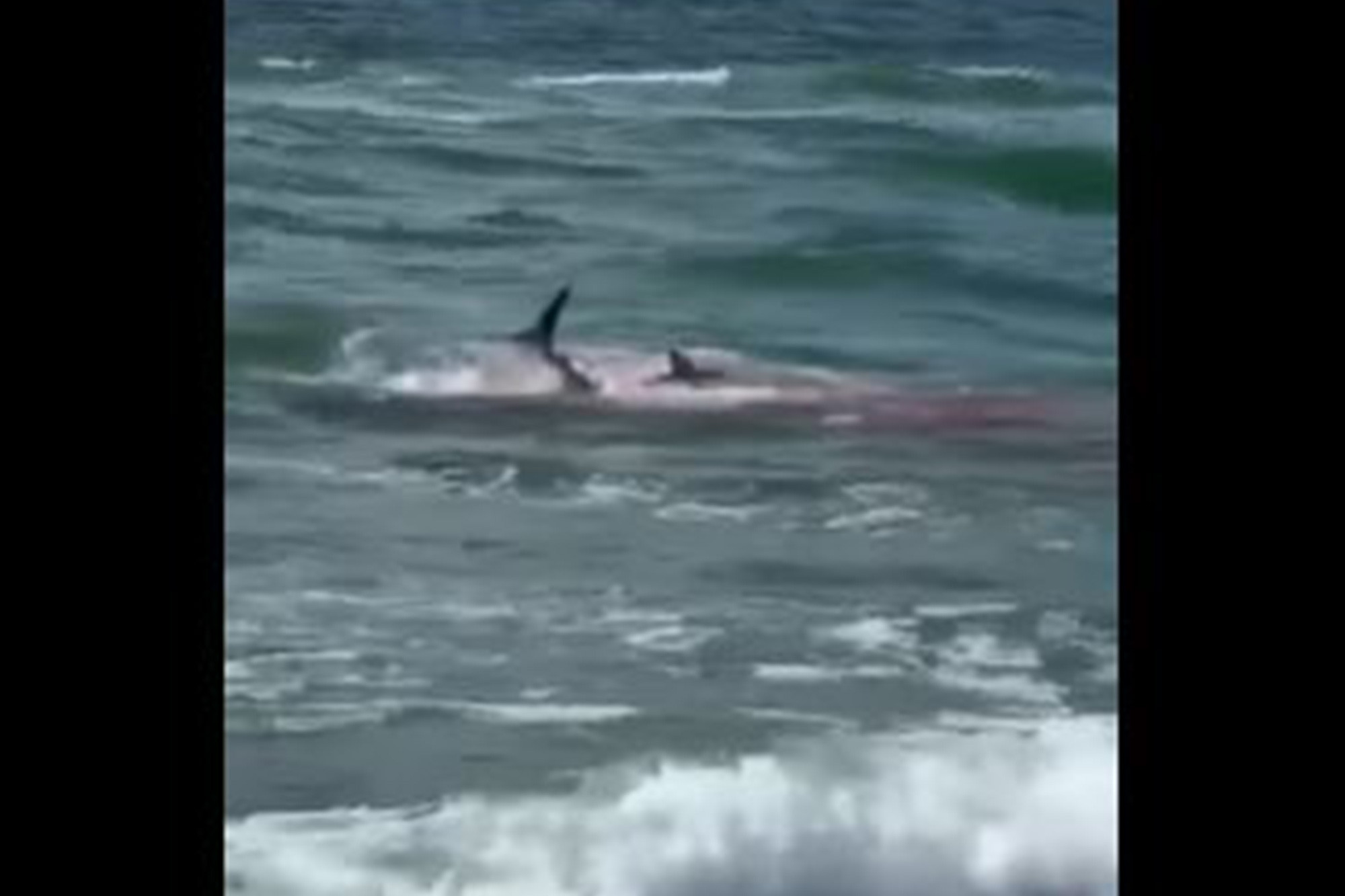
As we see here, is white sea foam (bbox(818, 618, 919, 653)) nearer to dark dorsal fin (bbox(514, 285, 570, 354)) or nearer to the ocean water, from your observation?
the ocean water

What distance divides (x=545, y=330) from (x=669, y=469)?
186 cm

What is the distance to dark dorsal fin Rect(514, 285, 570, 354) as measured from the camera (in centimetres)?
878

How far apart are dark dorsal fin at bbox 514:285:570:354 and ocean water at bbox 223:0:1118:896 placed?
0.11 meters

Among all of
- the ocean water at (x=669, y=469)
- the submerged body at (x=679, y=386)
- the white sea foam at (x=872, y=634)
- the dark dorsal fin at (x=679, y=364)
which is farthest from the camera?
the dark dorsal fin at (x=679, y=364)

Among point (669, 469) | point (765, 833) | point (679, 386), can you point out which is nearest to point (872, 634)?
point (669, 469)

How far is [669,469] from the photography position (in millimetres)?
7504

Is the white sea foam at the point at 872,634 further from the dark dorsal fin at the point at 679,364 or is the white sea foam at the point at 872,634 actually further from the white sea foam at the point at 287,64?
the white sea foam at the point at 287,64

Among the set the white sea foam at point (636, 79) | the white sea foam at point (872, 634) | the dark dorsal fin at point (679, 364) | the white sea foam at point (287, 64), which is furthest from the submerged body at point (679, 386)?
the white sea foam at point (636, 79)

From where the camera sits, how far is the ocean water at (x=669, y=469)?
4766 millimetres

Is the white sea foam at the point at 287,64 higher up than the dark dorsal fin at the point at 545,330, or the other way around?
the white sea foam at the point at 287,64

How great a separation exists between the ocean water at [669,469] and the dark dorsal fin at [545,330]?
11cm

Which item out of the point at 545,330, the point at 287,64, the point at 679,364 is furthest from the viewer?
the point at 287,64

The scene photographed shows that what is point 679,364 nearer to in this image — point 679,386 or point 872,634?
point 679,386
